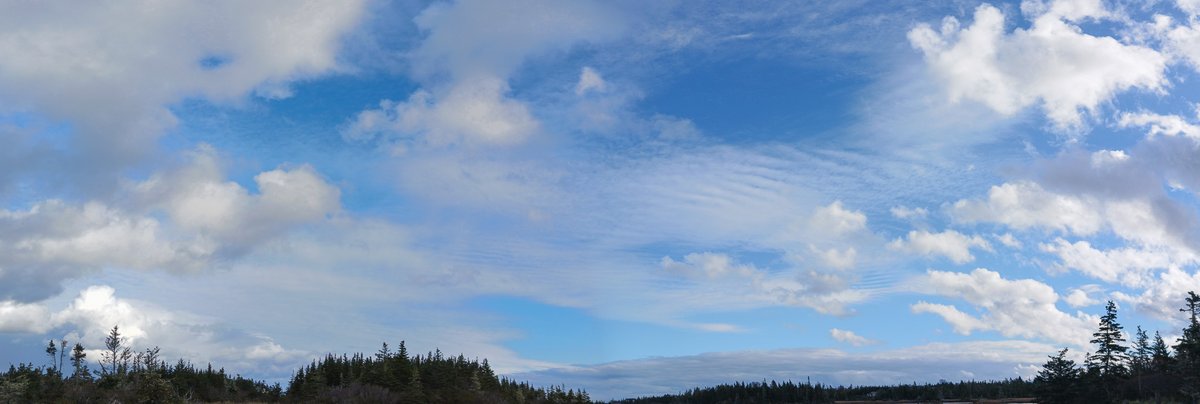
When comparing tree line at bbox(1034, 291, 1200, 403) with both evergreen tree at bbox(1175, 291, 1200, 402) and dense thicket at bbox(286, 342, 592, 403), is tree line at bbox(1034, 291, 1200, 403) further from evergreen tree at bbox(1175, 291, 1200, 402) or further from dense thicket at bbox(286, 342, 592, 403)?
dense thicket at bbox(286, 342, 592, 403)

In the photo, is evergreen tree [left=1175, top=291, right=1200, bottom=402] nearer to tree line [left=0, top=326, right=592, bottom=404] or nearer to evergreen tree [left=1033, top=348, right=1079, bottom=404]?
evergreen tree [left=1033, top=348, right=1079, bottom=404]

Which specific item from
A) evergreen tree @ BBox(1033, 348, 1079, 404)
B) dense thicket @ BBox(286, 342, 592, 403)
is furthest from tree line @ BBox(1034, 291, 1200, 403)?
dense thicket @ BBox(286, 342, 592, 403)

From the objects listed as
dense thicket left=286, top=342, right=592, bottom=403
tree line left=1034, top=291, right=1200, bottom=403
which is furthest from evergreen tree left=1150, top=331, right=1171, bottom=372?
dense thicket left=286, top=342, right=592, bottom=403

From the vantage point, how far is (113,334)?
101 metres

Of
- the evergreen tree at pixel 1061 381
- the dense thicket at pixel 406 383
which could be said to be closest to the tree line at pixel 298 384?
the dense thicket at pixel 406 383

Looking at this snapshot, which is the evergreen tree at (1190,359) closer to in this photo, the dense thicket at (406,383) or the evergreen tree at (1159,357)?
the evergreen tree at (1159,357)

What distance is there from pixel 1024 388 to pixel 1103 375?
7794 cm

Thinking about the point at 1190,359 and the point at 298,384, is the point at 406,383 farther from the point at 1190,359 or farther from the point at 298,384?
the point at 1190,359

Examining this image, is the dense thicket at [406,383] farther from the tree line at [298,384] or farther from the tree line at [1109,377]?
the tree line at [1109,377]

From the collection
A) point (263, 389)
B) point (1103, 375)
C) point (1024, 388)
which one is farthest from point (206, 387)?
point (1024, 388)

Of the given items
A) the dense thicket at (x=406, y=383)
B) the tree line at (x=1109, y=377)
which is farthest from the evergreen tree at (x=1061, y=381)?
the dense thicket at (x=406, y=383)

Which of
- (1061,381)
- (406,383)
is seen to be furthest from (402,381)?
(1061,381)

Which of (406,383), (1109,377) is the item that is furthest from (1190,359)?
(406,383)

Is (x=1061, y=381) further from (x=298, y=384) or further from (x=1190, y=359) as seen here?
(x=298, y=384)
